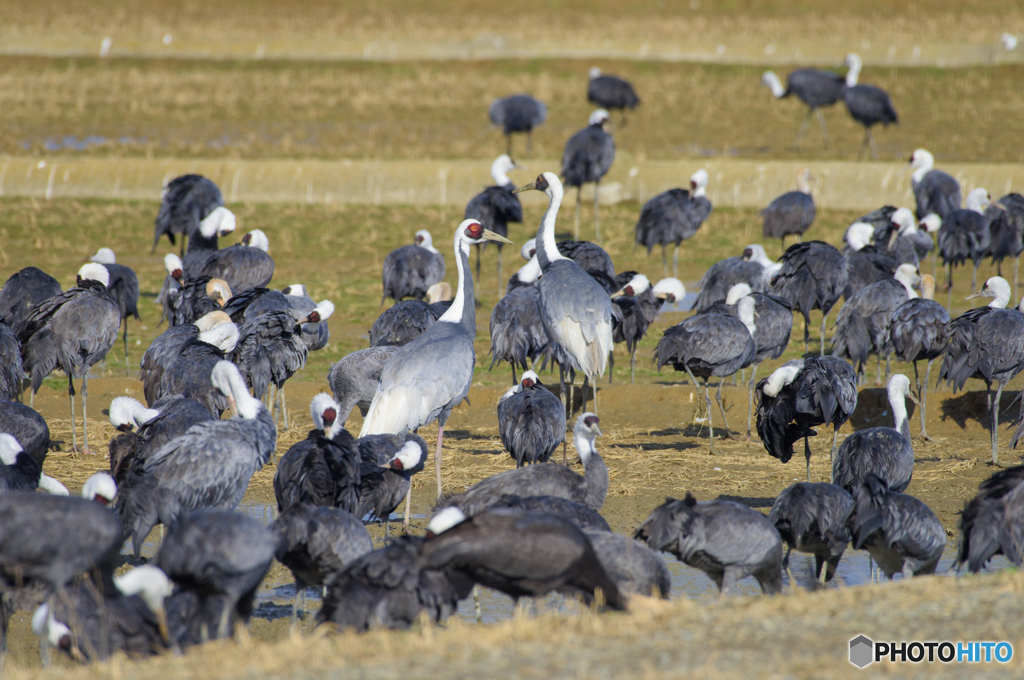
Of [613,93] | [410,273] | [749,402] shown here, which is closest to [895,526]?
Result: [749,402]

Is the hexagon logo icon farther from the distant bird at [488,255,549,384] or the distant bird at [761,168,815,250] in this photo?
the distant bird at [761,168,815,250]

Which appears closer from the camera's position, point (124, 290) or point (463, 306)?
point (463, 306)

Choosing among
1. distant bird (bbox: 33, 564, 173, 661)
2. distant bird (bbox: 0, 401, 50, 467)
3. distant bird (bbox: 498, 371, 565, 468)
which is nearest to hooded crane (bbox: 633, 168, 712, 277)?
distant bird (bbox: 498, 371, 565, 468)

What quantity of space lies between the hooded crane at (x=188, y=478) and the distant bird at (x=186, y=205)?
889 centimetres

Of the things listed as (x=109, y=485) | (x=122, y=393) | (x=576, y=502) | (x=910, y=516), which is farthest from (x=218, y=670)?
(x=122, y=393)

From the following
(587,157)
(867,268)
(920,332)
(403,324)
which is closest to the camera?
(920,332)

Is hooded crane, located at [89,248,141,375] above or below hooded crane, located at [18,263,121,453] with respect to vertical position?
above

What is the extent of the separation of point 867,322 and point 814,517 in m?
5.32

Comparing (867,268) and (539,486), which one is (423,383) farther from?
(867,268)

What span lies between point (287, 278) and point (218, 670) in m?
12.3

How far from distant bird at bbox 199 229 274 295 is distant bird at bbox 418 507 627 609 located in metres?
7.41

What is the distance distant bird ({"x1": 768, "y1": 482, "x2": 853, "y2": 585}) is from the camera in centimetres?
683

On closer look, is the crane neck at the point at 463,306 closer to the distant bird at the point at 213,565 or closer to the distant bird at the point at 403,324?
the distant bird at the point at 403,324

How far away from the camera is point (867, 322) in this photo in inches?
459
